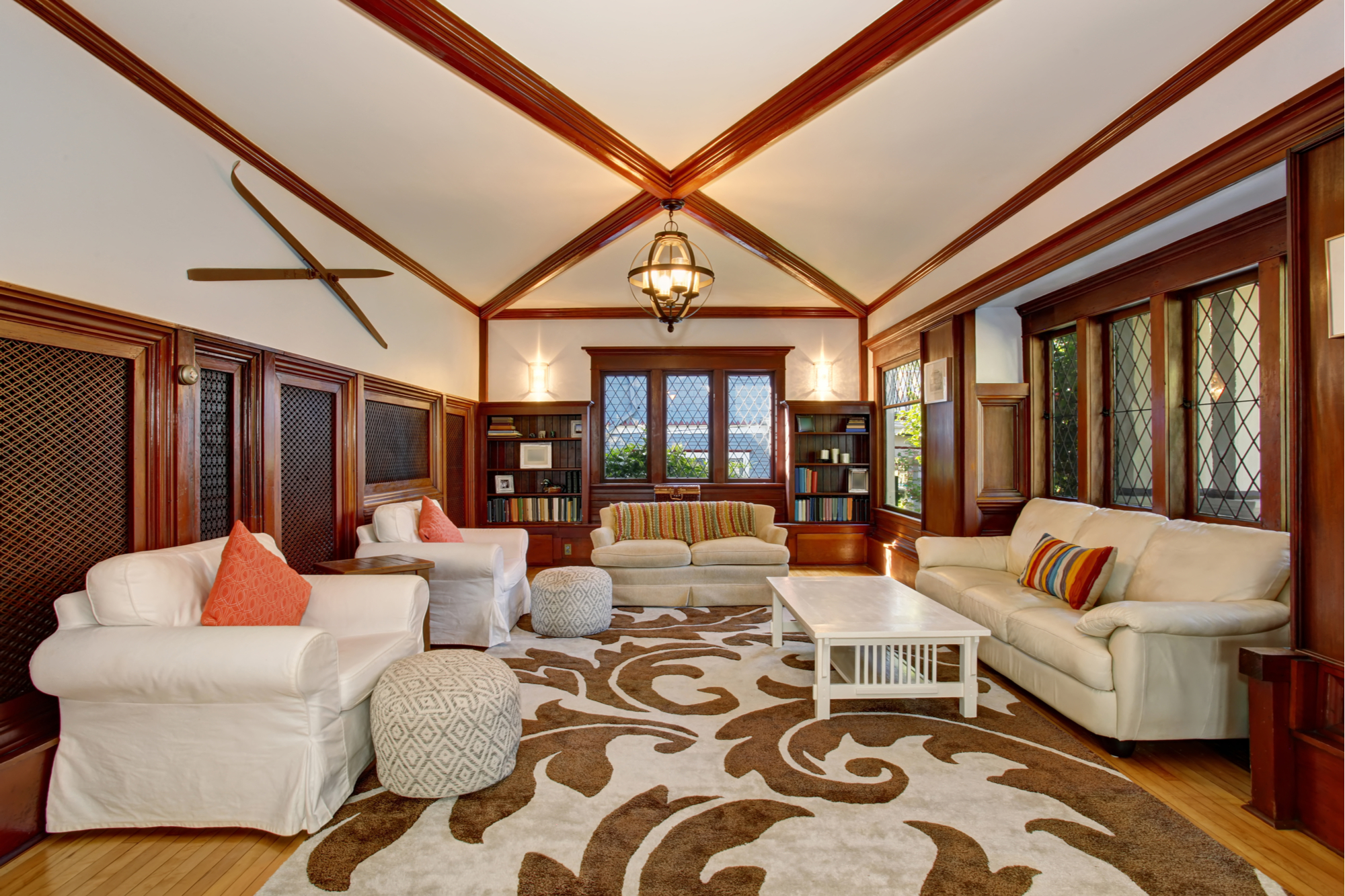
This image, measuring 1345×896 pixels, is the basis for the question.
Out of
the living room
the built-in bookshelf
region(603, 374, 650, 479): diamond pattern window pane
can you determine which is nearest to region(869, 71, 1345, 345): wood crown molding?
the living room

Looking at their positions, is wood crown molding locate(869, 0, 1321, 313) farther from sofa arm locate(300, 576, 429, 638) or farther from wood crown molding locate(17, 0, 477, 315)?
wood crown molding locate(17, 0, 477, 315)

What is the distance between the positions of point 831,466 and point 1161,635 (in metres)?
4.68

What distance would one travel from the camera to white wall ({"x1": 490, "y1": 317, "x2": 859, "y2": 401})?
740 centimetres

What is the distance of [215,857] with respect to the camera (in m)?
2.05

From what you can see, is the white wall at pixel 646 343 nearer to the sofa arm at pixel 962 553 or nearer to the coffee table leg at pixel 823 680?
the sofa arm at pixel 962 553

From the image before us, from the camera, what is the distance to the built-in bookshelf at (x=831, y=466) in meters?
7.11

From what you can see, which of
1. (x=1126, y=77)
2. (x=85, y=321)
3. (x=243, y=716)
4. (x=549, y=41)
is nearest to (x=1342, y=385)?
(x=1126, y=77)

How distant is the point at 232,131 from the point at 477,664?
112 inches

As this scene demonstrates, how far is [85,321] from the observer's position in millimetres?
2494

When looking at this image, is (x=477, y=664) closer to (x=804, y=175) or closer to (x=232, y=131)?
(x=232, y=131)

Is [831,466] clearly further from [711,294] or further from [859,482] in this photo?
[711,294]

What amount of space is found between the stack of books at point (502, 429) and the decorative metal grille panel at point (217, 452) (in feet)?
12.4

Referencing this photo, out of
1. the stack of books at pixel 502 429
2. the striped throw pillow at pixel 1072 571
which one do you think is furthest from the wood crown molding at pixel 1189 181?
the stack of books at pixel 502 429

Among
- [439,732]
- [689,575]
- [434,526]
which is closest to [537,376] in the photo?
[434,526]
